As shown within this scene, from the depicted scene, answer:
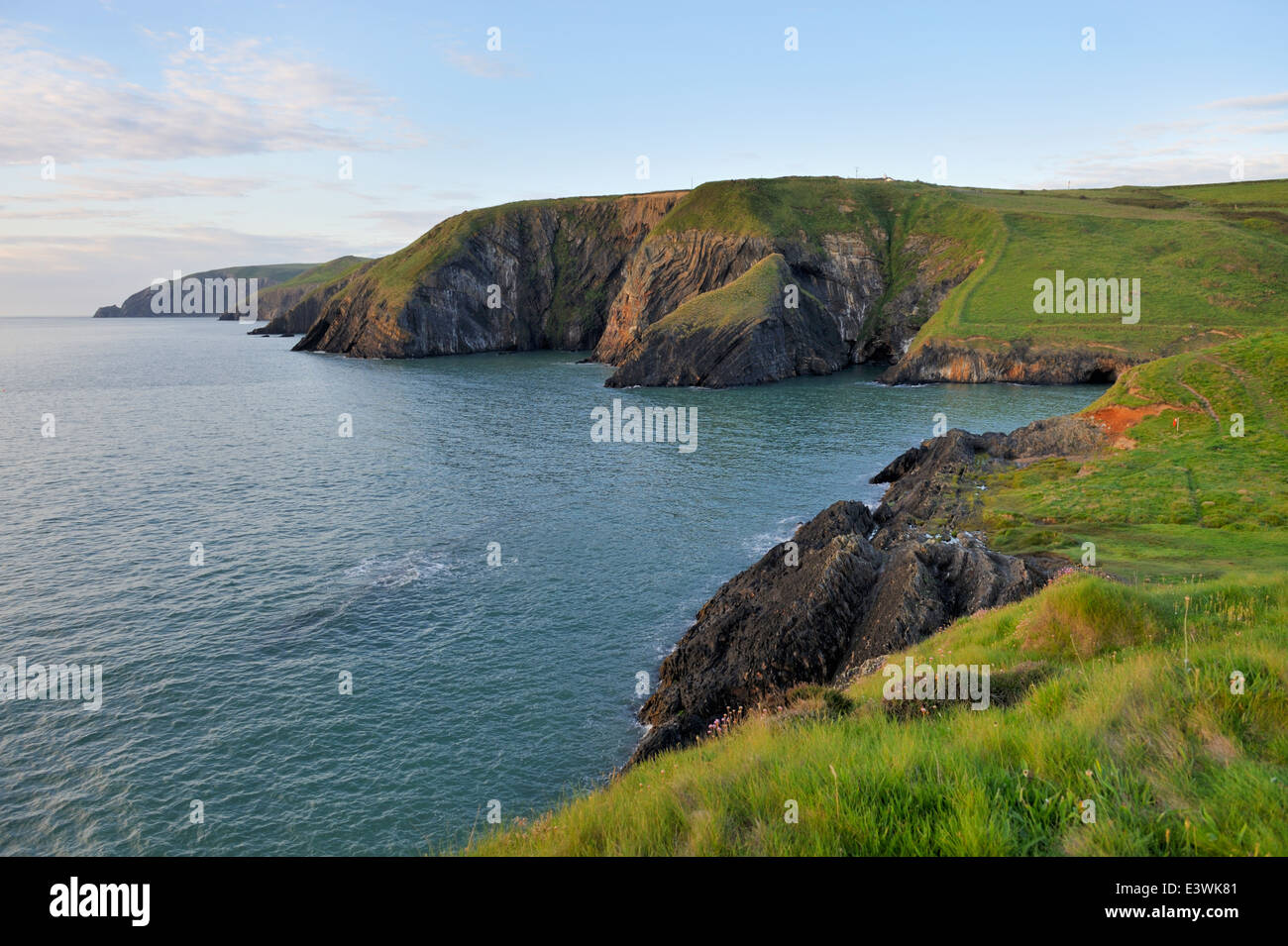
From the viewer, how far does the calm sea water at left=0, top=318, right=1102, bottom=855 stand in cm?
1827

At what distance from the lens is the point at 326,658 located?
25172 millimetres

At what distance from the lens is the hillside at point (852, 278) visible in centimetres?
9419

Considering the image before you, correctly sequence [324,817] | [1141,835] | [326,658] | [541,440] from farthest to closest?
[541,440], [326,658], [324,817], [1141,835]

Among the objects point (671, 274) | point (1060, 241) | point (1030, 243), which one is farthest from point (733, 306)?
point (1060, 241)

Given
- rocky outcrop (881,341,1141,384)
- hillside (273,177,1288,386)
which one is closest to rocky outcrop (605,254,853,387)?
hillside (273,177,1288,386)

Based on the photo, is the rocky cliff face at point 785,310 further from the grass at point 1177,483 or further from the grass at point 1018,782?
the grass at point 1018,782

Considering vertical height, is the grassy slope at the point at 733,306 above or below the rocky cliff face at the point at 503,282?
below

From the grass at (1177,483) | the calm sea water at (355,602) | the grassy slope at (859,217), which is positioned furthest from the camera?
the grassy slope at (859,217)

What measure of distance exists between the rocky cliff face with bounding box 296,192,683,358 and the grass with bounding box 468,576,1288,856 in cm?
15011

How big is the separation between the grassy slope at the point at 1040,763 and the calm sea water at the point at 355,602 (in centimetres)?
998

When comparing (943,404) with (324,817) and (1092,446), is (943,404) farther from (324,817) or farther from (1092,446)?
(324,817)

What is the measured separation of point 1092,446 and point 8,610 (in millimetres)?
55382

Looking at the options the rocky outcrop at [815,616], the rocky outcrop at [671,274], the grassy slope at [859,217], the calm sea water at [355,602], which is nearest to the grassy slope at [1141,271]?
the grassy slope at [859,217]
